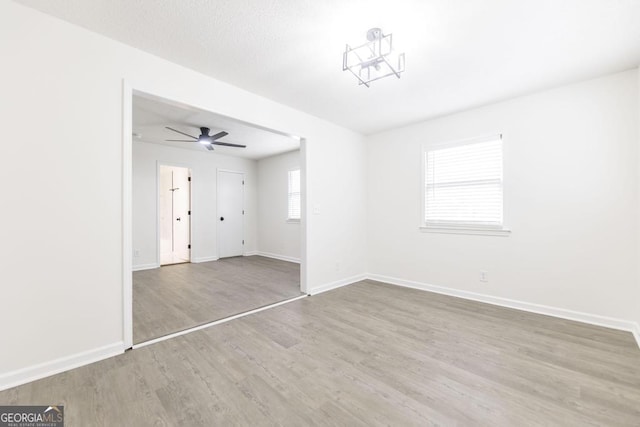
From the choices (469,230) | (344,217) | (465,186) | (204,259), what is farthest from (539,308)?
(204,259)

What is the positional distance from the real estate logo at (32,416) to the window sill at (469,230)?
13.6 feet

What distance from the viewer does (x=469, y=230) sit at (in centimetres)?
369

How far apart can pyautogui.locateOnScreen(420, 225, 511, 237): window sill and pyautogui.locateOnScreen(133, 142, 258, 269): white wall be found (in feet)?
16.1

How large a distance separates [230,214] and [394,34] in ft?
19.2

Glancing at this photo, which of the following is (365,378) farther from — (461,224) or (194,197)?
(194,197)

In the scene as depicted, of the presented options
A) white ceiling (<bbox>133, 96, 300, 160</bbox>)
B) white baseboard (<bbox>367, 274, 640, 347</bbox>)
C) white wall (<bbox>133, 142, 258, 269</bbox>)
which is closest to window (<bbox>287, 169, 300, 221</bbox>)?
white ceiling (<bbox>133, 96, 300, 160</bbox>)

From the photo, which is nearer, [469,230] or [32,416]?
[32,416]

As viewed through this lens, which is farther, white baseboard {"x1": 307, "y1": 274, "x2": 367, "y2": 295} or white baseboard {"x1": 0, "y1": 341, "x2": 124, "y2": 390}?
white baseboard {"x1": 307, "y1": 274, "x2": 367, "y2": 295}

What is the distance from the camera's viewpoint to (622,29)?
207 cm

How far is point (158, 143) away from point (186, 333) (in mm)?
4561

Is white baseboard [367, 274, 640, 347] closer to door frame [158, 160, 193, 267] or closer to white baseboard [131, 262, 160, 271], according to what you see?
door frame [158, 160, 193, 267]

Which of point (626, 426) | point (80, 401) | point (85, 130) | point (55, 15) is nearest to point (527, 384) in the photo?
point (626, 426)

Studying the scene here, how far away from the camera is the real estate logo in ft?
4.98

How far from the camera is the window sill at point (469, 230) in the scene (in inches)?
134
